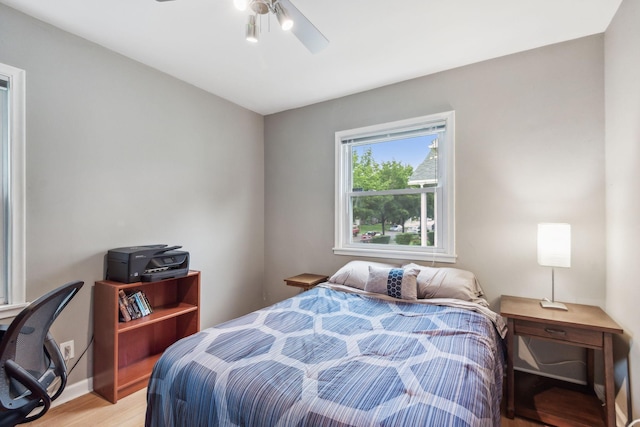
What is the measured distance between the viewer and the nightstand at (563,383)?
5.56ft

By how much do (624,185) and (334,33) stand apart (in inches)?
81.5

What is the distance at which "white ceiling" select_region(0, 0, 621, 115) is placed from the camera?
1.81 meters

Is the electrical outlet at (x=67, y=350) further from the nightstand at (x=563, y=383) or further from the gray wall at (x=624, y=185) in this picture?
the gray wall at (x=624, y=185)

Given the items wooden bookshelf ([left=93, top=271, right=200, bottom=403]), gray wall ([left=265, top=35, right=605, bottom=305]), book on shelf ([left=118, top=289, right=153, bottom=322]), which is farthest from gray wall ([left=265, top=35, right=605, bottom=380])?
book on shelf ([left=118, top=289, right=153, bottom=322])

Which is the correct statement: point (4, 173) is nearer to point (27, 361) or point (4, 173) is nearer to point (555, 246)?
point (27, 361)

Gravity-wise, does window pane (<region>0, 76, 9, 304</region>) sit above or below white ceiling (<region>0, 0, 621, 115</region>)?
below

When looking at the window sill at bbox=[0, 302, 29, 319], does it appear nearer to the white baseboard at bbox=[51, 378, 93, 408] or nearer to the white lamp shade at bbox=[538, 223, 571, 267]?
the white baseboard at bbox=[51, 378, 93, 408]

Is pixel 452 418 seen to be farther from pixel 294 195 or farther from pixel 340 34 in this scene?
pixel 294 195

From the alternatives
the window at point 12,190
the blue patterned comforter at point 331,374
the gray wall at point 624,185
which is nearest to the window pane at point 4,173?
the window at point 12,190

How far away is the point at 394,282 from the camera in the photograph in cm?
229

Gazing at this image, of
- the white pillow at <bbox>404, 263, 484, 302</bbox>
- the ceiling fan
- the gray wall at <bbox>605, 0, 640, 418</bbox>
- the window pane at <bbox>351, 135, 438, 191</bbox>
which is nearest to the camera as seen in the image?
the ceiling fan

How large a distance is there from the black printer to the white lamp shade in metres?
2.71

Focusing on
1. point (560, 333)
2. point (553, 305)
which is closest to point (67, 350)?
point (560, 333)

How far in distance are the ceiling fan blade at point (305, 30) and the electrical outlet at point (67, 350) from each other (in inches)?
99.3
